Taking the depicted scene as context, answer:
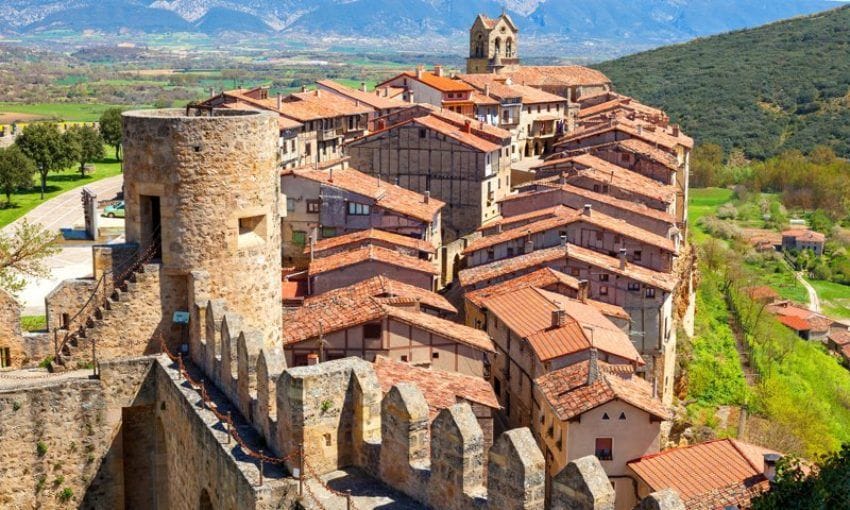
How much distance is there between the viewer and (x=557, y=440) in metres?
32.4

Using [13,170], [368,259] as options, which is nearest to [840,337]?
[368,259]

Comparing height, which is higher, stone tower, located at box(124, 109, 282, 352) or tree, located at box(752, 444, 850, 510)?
stone tower, located at box(124, 109, 282, 352)

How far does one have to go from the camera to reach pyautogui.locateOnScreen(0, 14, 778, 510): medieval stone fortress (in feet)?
55.0

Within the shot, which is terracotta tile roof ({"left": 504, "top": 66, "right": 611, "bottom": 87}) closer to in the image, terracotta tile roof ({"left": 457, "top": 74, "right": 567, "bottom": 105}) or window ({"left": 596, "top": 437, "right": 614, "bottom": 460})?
terracotta tile roof ({"left": 457, "top": 74, "right": 567, "bottom": 105})

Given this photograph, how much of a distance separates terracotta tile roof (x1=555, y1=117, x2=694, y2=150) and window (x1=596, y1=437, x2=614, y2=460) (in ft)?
131

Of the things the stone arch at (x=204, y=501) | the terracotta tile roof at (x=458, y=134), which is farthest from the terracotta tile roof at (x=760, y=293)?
the stone arch at (x=204, y=501)

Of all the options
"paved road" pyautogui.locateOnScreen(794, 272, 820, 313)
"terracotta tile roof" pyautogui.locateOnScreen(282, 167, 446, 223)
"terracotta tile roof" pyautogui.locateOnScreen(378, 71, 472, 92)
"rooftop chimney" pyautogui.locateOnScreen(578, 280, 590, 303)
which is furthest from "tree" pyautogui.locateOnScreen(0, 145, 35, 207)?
"paved road" pyautogui.locateOnScreen(794, 272, 820, 313)

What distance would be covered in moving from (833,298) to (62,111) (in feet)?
449

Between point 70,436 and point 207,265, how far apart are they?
4.01m

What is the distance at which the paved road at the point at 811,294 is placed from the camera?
82975 millimetres

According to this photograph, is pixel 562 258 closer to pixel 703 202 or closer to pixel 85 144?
pixel 703 202

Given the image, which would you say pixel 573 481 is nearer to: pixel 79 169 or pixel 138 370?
pixel 138 370

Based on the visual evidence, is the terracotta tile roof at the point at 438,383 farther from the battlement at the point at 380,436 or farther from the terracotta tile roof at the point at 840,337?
the terracotta tile roof at the point at 840,337

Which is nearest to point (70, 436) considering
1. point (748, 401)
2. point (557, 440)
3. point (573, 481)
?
point (573, 481)
